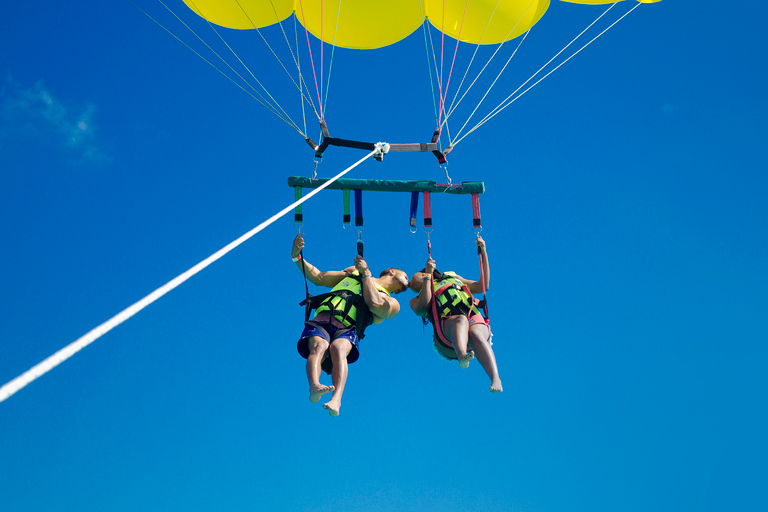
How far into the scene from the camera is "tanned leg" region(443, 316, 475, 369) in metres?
4.88

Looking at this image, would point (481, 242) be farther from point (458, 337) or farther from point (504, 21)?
point (504, 21)

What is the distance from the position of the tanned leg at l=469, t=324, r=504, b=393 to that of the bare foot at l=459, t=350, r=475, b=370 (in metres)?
0.11

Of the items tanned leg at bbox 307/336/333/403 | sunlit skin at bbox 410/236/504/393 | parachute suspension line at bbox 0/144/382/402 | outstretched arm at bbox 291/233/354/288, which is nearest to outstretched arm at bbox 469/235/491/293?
sunlit skin at bbox 410/236/504/393

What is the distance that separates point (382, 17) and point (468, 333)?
3571mm

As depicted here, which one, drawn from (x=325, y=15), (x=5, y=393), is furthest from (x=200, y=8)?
(x=5, y=393)

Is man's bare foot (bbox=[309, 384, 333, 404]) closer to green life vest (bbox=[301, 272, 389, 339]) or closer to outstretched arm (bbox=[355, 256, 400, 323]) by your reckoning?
green life vest (bbox=[301, 272, 389, 339])

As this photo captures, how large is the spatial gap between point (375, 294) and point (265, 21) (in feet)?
10.5

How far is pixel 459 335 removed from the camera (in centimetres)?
499

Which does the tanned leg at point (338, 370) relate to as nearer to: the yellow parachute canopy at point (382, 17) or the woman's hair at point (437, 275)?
the woman's hair at point (437, 275)

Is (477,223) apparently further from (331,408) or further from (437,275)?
(331,408)

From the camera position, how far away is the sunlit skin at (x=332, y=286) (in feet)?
14.4

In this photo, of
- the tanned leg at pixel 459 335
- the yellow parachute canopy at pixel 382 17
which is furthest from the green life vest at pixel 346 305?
the yellow parachute canopy at pixel 382 17

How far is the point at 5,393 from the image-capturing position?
143 cm

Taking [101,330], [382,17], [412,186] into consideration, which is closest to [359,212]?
[412,186]
